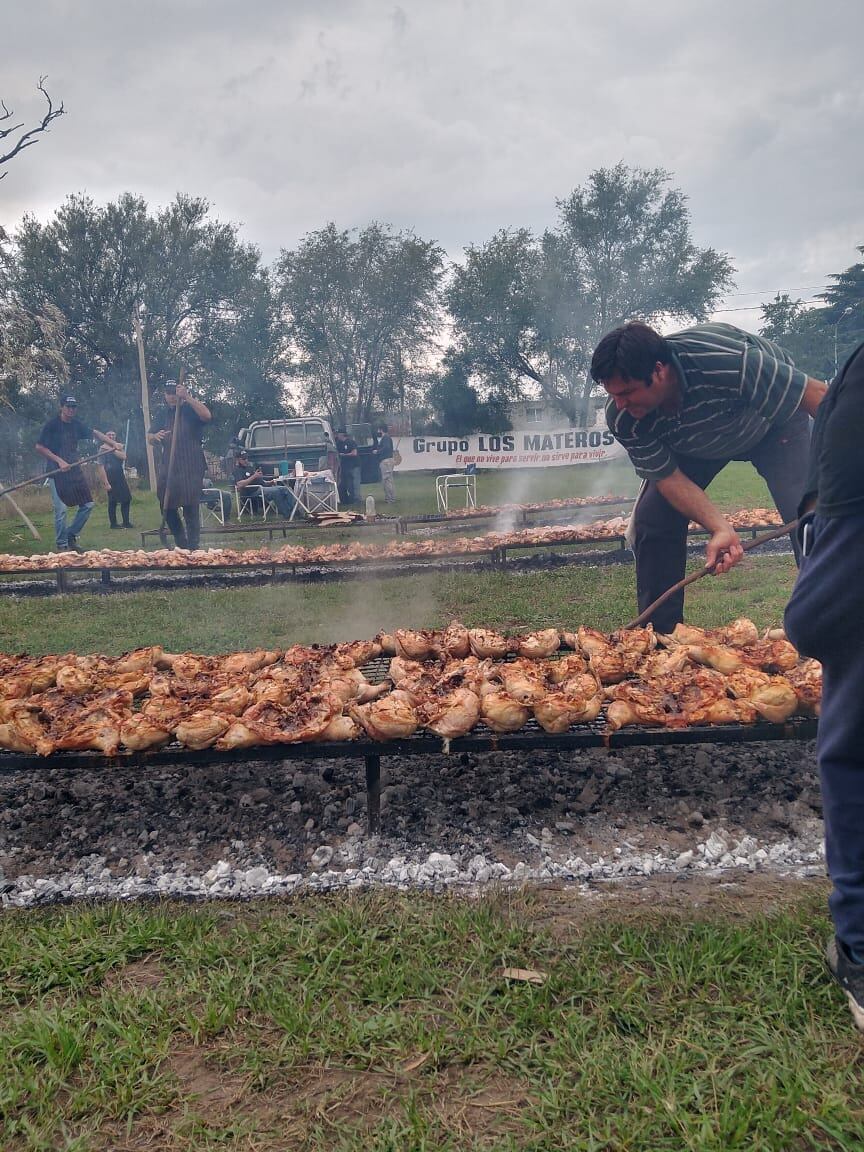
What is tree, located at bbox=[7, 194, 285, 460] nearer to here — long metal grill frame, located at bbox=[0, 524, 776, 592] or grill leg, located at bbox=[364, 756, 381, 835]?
long metal grill frame, located at bbox=[0, 524, 776, 592]

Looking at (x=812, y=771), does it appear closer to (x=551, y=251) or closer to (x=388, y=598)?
(x=388, y=598)

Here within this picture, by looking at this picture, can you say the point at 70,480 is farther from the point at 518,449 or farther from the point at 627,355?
the point at 518,449

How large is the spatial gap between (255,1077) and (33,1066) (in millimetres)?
629

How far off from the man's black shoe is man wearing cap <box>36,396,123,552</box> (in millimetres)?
11796

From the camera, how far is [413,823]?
3.39 metres

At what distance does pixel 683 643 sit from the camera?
4188mm

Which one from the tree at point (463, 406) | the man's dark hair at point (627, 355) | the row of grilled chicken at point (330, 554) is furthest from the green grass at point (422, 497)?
the tree at point (463, 406)

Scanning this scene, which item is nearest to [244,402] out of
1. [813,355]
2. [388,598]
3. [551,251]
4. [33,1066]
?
[551,251]

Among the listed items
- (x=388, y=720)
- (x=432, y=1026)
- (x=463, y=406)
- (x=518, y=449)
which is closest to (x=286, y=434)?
(x=518, y=449)

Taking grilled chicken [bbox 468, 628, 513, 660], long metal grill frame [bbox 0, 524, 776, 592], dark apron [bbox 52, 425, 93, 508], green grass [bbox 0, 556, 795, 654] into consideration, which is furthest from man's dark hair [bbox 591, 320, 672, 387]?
dark apron [bbox 52, 425, 93, 508]

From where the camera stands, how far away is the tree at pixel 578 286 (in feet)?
110

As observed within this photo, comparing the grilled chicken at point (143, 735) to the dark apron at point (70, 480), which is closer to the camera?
the grilled chicken at point (143, 735)

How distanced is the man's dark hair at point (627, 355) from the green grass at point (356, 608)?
295 cm

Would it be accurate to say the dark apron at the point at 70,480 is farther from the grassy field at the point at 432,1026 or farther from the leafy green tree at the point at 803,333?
the leafy green tree at the point at 803,333
